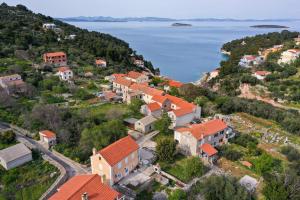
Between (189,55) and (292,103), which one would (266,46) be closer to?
(189,55)

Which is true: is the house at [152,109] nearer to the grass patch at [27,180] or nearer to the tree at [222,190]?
the grass patch at [27,180]

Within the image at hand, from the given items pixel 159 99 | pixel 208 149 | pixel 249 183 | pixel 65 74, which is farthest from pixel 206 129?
pixel 65 74

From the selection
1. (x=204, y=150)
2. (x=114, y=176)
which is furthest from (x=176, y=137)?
(x=114, y=176)

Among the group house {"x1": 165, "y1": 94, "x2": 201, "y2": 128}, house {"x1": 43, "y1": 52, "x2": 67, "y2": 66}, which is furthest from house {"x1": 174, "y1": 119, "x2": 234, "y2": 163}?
house {"x1": 43, "y1": 52, "x2": 67, "y2": 66}

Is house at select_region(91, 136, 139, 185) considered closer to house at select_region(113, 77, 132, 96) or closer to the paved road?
the paved road

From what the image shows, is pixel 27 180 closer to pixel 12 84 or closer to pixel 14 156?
pixel 14 156

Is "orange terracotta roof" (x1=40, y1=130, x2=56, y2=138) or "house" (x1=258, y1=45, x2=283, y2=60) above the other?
"house" (x1=258, y1=45, x2=283, y2=60)
